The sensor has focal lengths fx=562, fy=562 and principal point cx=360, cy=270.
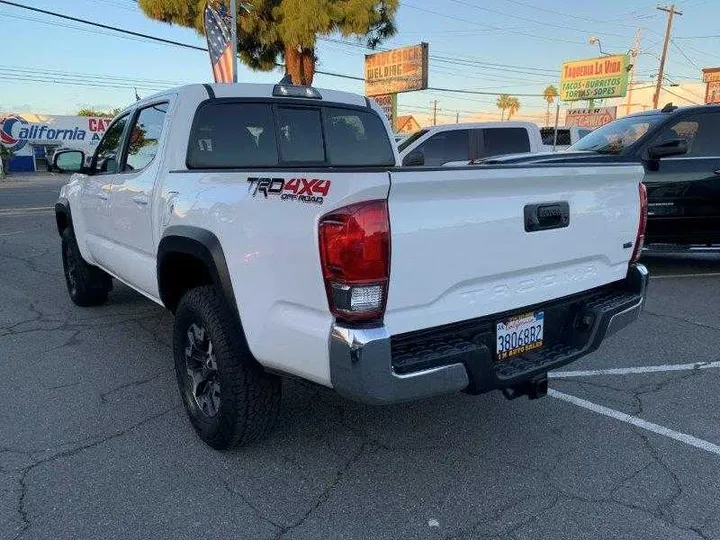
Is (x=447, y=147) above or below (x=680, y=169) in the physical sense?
above

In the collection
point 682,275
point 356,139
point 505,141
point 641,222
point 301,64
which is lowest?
point 682,275

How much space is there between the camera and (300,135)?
4102 millimetres

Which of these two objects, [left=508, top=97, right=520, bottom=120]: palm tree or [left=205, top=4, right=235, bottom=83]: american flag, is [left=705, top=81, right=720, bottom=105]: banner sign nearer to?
[left=205, top=4, right=235, bottom=83]: american flag

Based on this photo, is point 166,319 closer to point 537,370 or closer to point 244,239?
point 244,239

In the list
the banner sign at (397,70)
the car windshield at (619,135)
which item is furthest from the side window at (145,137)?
the banner sign at (397,70)

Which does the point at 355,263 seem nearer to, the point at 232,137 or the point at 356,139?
the point at 232,137

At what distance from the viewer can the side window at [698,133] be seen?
271 inches

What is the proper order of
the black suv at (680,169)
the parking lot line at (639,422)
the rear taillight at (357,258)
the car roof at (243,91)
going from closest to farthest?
the rear taillight at (357,258) < the parking lot line at (639,422) < the car roof at (243,91) < the black suv at (680,169)

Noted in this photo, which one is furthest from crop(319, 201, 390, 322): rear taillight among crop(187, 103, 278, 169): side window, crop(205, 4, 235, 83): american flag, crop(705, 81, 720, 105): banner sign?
crop(705, 81, 720, 105): banner sign

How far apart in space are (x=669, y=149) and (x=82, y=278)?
6.47 m

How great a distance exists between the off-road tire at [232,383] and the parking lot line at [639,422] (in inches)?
77.0

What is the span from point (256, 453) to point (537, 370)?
60.0 inches

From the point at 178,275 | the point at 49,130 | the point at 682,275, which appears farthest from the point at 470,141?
the point at 49,130

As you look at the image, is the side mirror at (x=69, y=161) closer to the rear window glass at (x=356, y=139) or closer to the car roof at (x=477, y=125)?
the rear window glass at (x=356, y=139)
